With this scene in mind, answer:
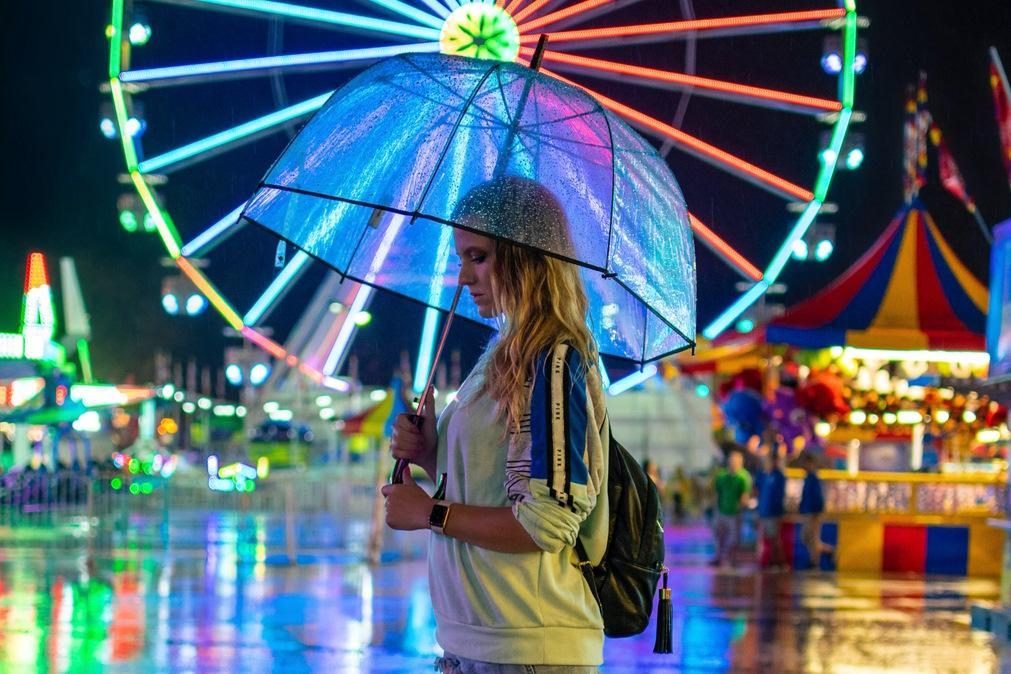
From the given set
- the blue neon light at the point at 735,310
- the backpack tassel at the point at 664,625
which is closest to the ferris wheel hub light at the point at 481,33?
the blue neon light at the point at 735,310

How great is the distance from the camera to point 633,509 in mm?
3100

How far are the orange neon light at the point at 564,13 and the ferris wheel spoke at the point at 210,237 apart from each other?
262 cm

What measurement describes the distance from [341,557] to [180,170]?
569 centimetres

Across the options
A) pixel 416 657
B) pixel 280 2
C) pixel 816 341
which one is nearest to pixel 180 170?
→ pixel 280 2

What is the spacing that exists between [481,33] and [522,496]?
8.83 meters

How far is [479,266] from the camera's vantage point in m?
3.23

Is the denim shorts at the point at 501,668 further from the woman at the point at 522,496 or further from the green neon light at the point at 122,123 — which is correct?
the green neon light at the point at 122,123

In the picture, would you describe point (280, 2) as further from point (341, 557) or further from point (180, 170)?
point (341, 557)

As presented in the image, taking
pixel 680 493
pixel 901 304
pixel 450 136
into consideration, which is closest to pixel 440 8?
pixel 450 136

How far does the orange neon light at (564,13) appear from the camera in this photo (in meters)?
11.5

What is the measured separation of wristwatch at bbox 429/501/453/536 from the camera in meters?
3.03

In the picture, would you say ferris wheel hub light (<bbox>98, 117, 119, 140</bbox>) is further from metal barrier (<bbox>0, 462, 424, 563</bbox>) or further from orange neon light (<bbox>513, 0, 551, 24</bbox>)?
metal barrier (<bbox>0, 462, 424, 563</bbox>)

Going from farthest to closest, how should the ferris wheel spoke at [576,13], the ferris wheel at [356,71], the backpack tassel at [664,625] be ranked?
the ferris wheel at [356,71], the ferris wheel spoke at [576,13], the backpack tassel at [664,625]

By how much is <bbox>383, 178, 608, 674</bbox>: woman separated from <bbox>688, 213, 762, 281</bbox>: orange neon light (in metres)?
8.72
